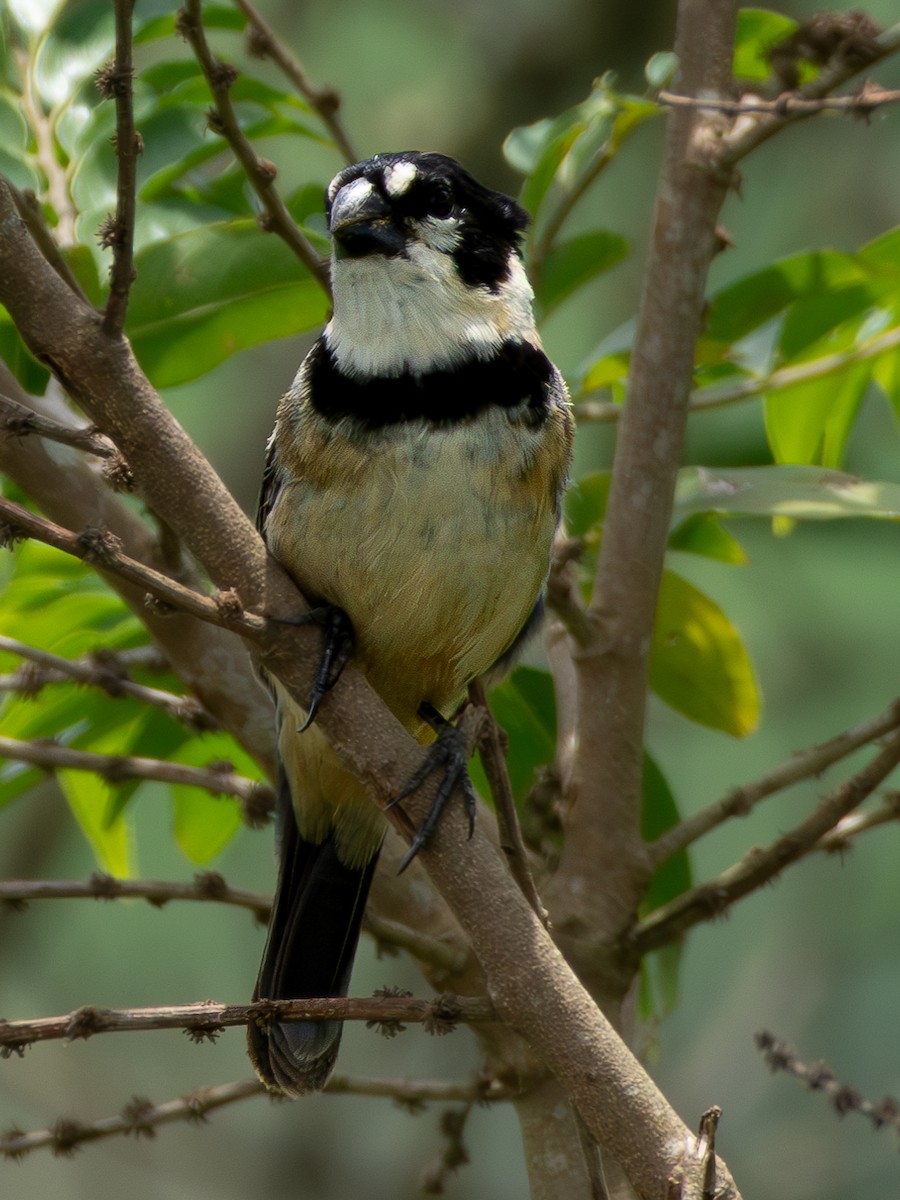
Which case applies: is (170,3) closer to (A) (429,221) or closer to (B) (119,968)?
(A) (429,221)

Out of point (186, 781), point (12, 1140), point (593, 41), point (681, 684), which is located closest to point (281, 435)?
point (186, 781)

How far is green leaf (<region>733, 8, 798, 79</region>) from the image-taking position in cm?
263

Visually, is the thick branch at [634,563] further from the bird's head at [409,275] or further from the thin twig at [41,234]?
the thin twig at [41,234]

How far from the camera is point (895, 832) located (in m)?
5.72

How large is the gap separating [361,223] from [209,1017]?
115 centimetres

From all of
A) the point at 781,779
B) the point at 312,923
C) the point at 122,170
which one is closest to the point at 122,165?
the point at 122,170

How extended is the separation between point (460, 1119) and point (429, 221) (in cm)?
135

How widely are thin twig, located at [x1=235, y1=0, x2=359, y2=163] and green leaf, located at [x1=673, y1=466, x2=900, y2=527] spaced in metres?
0.80

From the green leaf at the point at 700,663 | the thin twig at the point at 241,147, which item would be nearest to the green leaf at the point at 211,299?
the thin twig at the point at 241,147

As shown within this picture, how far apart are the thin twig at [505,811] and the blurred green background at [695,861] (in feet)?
9.34

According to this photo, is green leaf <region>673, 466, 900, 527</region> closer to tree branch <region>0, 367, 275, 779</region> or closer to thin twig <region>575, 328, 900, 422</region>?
thin twig <region>575, 328, 900, 422</region>

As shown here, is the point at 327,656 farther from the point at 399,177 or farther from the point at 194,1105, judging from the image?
the point at 399,177

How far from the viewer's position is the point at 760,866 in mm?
1993

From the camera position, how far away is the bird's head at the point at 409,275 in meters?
2.15
